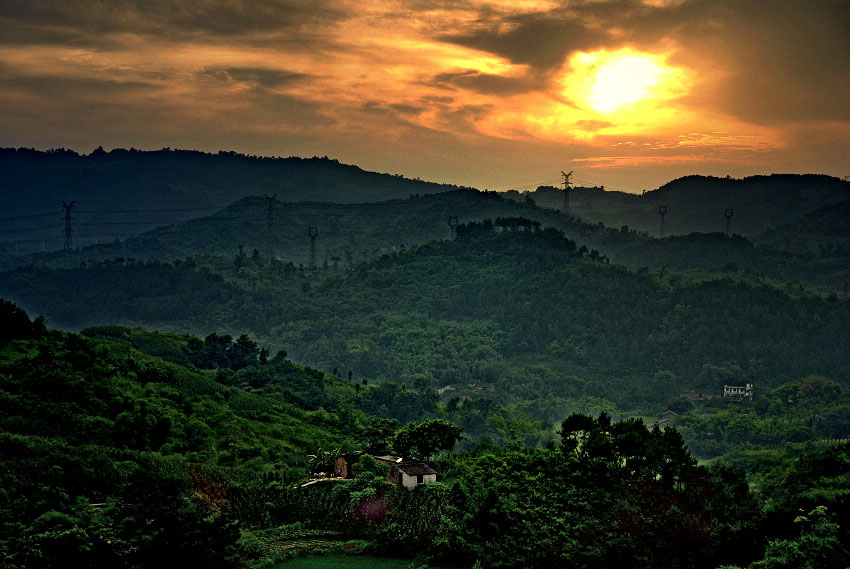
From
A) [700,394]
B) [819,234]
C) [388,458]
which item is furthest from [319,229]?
[388,458]

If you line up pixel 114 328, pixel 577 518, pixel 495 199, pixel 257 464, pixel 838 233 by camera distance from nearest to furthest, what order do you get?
pixel 577 518
pixel 257 464
pixel 114 328
pixel 838 233
pixel 495 199

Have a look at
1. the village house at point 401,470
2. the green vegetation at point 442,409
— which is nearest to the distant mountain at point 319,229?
the green vegetation at point 442,409

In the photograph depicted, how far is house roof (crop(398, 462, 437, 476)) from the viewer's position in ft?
102

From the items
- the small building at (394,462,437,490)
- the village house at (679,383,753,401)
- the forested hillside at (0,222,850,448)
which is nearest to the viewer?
the small building at (394,462,437,490)

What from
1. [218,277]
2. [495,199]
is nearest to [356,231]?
[495,199]

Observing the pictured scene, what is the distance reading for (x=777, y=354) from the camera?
107m

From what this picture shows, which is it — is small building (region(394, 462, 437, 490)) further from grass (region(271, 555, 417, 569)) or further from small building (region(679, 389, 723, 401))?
small building (region(679, 389, 723, 401))

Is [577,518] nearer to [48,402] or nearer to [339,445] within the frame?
[339,445]

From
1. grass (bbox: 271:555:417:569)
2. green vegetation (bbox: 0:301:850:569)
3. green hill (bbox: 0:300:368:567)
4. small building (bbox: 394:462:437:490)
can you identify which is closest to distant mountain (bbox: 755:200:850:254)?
green hill (bbox: 0:300:368:567)

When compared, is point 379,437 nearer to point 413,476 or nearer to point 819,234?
point 413,476

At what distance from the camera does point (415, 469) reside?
3150 cm

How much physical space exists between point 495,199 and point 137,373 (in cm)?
14114

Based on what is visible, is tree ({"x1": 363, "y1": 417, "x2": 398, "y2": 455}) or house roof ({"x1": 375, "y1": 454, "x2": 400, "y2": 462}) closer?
house roof ({"x1": 375, "y1": 454, "x2": 400, "y2": 462})

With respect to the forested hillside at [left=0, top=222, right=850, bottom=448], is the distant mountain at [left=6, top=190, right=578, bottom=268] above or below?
above
